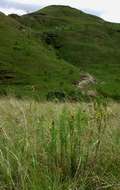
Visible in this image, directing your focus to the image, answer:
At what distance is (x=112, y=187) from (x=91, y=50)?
179ft

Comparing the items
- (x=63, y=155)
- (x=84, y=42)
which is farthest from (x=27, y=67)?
(x=63, y=155)

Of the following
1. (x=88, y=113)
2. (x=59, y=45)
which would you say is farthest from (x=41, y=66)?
(x=88, y=113)

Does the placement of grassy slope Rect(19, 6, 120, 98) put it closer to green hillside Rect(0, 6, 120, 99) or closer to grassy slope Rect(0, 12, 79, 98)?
green hillside Rect(0, 6, 120, 99)

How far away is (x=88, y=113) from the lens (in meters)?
5.82

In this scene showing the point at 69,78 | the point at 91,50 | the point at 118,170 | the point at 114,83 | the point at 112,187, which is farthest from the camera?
the point at 91,50

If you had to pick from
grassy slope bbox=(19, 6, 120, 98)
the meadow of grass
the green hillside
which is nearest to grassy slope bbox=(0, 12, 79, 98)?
the green hillside

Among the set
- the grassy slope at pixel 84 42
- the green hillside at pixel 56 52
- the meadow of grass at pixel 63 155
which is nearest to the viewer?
the meadow of grass at pixel 63 155

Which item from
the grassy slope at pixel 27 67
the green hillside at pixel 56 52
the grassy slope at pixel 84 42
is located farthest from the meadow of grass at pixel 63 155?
the grassy slope at pixel 84 42

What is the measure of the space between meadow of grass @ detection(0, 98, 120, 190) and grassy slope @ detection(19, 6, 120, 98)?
121ft

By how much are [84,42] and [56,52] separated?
5569mm

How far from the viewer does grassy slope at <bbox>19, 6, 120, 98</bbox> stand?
2062 inches

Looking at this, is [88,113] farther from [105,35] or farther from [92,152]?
[105,35]

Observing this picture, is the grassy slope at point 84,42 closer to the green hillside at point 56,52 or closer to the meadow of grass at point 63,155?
the green hillside at point 56,52

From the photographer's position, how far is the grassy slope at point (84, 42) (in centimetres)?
5236
